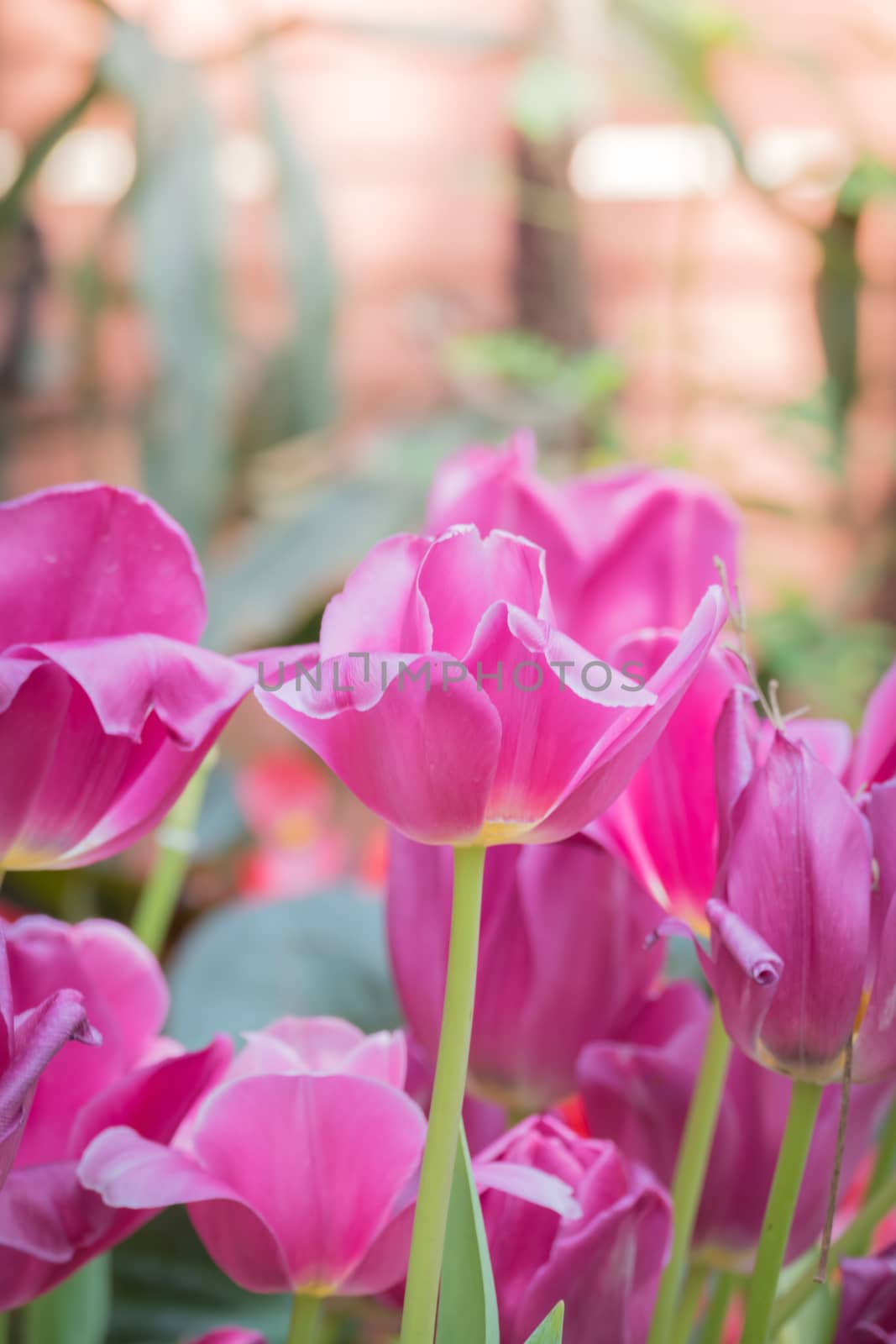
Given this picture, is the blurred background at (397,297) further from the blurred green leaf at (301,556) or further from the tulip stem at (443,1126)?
the tulip stem at (443,1126)

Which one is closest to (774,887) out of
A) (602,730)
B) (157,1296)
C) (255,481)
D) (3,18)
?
(602,730)

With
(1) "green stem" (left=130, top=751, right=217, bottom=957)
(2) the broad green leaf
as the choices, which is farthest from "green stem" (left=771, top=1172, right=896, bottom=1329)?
(2) the broad green leaf

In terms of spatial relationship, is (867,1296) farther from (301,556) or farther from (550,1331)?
(301,556)

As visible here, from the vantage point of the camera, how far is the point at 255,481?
53.8 inches

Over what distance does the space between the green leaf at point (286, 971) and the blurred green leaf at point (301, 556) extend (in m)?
0.61

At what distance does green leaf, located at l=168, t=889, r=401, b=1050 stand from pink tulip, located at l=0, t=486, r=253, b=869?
0.17 meters

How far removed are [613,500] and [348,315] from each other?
5.24ft

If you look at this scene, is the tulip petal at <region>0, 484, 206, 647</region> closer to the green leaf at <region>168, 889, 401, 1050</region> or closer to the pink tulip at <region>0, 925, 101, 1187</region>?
the pink tulip at <region>0, 925, 101, 1187</region>

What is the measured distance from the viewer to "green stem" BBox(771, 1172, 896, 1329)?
16cm

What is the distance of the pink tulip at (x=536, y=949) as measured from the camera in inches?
6.7

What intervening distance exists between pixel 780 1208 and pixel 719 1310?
0.21 ft

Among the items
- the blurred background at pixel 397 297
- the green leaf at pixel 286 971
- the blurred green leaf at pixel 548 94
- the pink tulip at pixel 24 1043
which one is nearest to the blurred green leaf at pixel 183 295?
the blurred background at pixel 397 297

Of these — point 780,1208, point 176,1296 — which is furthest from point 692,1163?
point 176,1296

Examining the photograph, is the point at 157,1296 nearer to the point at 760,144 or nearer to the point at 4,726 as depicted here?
the point at 4,726
